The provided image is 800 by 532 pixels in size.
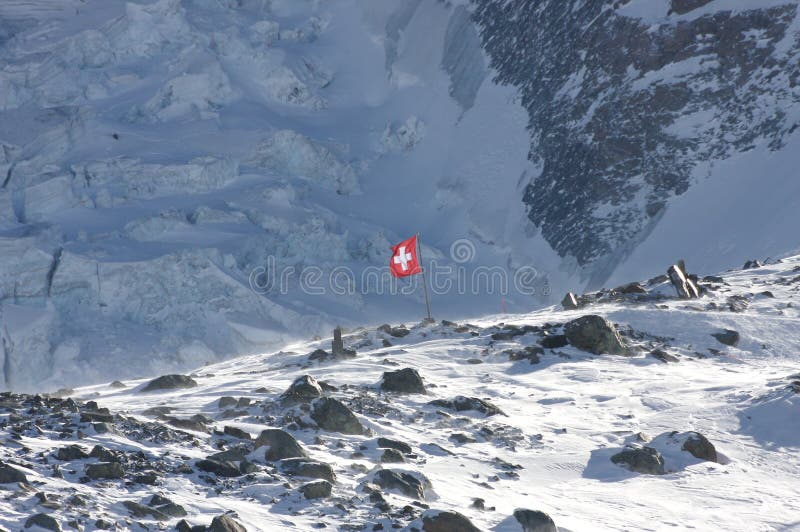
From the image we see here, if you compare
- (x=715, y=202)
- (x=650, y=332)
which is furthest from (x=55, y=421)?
(x=715, y=202)

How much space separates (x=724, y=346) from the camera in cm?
2003

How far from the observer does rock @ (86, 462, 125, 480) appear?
9328 mm

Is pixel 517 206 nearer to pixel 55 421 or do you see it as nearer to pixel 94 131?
pixel 94 131

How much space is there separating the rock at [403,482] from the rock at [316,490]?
75 centimetres

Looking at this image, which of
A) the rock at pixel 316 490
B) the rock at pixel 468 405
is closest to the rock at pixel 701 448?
the rock at pixel 468 405

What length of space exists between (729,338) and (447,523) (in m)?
13.1

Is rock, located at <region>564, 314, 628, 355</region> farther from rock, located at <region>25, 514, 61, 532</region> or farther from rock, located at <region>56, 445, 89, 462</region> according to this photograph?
rock, located at <region>25, 514, 61, 532</region>

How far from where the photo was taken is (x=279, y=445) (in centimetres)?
1091

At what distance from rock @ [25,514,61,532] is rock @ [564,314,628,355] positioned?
13179 millimetres

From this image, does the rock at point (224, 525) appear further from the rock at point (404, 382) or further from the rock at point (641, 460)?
the rock at point (404, 382)

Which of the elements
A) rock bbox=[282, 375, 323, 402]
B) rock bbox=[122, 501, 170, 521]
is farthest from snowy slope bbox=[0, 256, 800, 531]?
rock bbox=[282, 375, 323, 402]

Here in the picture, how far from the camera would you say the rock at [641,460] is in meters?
12.0

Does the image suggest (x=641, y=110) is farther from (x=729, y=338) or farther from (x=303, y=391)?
(x=303, y=391)

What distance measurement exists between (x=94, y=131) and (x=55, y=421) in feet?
123
